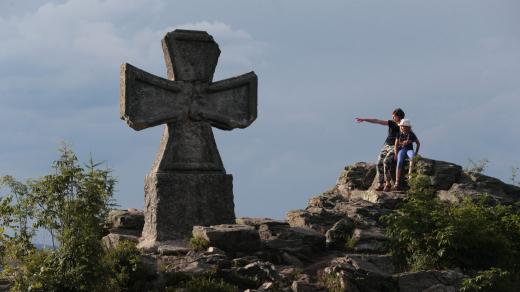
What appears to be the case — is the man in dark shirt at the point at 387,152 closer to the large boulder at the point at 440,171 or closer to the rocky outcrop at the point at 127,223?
the large boulder at the point at 440,171

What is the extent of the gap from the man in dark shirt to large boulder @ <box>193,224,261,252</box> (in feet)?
18.3

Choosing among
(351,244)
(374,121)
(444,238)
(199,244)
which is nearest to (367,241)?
(351,244)

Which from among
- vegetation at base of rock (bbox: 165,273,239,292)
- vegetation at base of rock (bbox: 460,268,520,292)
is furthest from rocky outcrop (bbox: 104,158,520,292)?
vegetation at base of rock (bbox: 460,268,520,292)

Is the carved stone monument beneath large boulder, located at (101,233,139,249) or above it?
above

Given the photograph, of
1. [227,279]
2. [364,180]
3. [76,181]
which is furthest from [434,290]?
[364,180]

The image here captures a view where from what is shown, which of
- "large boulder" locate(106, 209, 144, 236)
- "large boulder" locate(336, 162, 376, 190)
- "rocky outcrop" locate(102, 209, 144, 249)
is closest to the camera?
"rocky outcrop" locate(102, 209, 144, 249)

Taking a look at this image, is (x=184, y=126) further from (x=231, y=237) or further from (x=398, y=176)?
(x=398, y=176)

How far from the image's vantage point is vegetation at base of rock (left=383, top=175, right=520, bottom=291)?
14.1 meters

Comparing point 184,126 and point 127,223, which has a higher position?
point 184,126

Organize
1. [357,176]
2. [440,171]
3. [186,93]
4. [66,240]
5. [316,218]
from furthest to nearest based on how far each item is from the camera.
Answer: [357,176] < [440,171] < [316,218] < [186,93] < [66,240]

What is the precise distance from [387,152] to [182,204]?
5.64 m

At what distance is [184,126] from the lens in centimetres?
1565

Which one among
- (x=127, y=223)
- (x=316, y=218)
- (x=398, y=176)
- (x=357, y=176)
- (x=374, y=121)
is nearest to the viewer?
(x=316, y=218)

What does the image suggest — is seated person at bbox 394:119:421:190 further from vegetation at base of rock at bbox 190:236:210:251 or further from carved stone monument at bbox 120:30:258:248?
vegetation at base of rock at bbox 190:236:210:251
